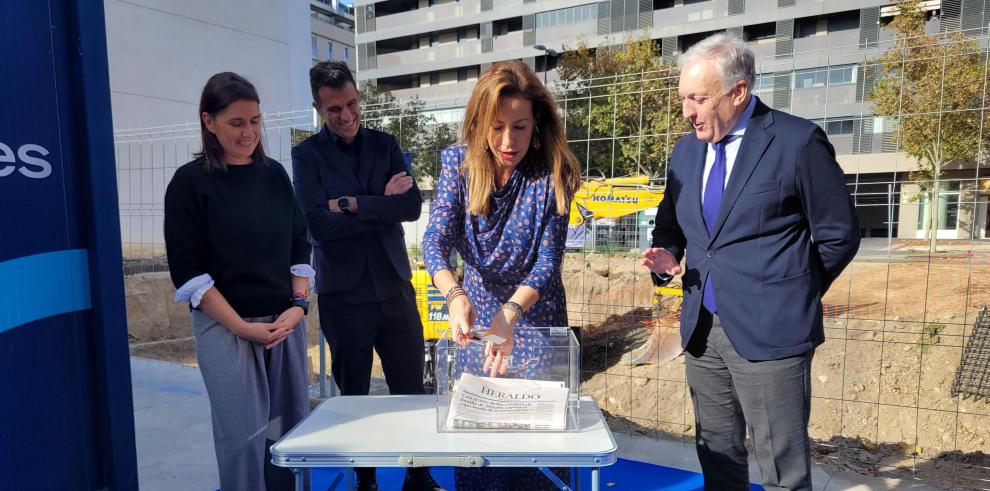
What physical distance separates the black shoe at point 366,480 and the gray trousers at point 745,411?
1.11m

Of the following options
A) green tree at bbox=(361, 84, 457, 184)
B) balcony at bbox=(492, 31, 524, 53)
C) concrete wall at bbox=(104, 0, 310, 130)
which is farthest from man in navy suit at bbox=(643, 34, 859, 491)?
balcony at bbox=(492, 31, 524, 53)

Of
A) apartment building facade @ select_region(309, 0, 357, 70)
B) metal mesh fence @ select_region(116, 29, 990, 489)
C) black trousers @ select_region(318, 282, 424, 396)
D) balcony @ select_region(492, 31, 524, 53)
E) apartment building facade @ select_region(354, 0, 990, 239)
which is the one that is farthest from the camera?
apartment building facade @ select_region(309, 0, 357, 70)

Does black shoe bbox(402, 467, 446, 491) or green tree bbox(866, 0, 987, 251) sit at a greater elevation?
green tree bbox(866, 0, 987, 251)

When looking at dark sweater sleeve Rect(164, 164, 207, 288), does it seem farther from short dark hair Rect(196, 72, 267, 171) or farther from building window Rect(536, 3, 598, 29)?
building window Rect(536, 3, 598, 29)

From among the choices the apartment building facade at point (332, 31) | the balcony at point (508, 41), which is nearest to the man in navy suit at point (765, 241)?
the balcony at point (508, 41)

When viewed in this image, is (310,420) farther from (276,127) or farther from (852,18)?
(852,18)

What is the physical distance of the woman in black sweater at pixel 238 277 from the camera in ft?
5.60

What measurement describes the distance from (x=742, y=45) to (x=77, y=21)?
5.73 feet

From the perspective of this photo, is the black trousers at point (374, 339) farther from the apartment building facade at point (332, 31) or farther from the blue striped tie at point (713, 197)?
the apartment building facade at point (332, 31)

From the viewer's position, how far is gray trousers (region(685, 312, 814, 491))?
1585 millimetres

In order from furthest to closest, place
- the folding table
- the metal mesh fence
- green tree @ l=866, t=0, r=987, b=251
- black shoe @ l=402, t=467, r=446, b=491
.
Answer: the metal mesh fence < green tree @ l=866, t=0, r=987, b=251 < black shoe @ l=402, t=467, r=446, b=491 < the folding table

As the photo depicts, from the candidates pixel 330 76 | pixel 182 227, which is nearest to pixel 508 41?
pixel 330 76

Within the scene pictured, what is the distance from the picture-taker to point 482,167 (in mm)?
1714

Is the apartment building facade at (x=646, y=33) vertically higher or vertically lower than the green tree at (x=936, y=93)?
higher
